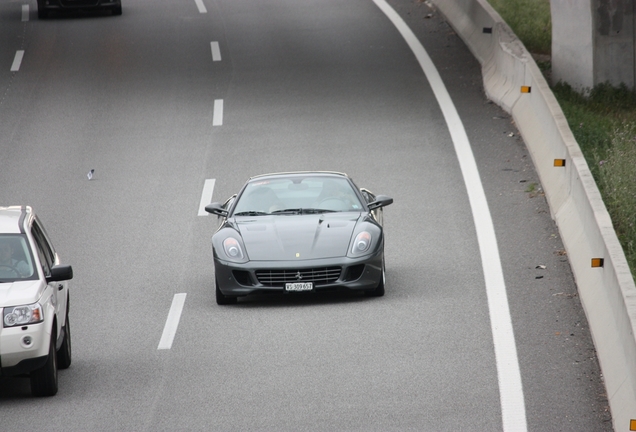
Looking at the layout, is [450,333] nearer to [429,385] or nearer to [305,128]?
[429,385]

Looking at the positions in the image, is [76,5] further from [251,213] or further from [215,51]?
[251,213]

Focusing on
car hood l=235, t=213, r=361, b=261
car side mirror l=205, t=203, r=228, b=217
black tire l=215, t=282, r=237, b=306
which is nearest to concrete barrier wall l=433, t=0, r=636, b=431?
car hood l=235, t=213, r=361, b=261

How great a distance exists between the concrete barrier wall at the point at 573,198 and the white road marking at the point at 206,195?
16.5ft

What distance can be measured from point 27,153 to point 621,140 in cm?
1041

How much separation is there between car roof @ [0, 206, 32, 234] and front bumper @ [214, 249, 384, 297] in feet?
8.06

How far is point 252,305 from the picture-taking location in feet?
43.5

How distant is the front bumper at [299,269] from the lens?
1274cm

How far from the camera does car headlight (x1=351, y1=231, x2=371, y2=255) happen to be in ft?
42.4

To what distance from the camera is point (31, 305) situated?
9742 mm

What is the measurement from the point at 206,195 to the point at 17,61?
11.3 meters

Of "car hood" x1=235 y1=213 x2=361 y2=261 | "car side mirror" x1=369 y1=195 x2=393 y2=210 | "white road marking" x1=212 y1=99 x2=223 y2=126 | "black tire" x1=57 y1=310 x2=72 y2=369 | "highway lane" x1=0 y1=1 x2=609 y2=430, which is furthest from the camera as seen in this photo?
"white road marking" x1=212 y1=99 x2=223 y2=126

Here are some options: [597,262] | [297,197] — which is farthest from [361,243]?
[597,262]

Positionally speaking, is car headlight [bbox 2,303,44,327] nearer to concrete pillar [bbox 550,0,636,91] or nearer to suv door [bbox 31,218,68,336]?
suv door [bbox 31,218,68,336]

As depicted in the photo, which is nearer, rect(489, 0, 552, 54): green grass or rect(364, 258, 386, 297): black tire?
rect(364, 258, 386, 297): black tire
